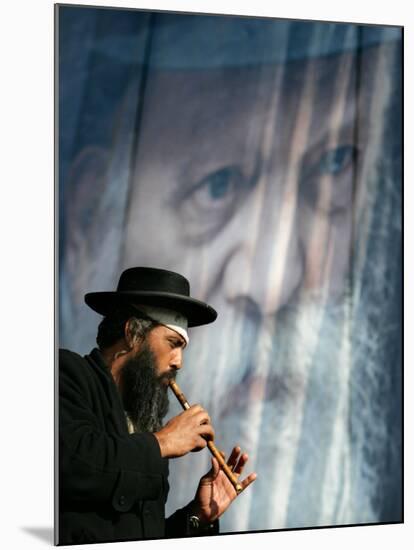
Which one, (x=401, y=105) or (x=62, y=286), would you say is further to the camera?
(x=401, y=105)

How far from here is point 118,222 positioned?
860cm

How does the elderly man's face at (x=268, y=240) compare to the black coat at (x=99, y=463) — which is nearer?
the black coat at (x=99, y=463)

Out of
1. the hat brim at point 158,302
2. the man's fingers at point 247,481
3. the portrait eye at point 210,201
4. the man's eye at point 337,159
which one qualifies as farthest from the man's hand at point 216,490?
the man's eye at point 337,159

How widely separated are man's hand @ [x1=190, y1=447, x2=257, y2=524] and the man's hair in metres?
0.71

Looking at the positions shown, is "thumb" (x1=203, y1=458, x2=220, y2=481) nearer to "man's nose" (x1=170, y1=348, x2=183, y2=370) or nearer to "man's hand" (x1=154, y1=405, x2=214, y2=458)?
"man's hand" (x1=154, y1=405, x2=214, y2=458)

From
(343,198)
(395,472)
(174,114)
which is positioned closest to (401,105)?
(343,198)

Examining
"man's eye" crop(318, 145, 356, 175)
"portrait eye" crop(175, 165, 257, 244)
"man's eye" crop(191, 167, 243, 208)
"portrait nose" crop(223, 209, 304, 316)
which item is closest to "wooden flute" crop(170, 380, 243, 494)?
"portrait nose" crop(223, 209, 304, 316)

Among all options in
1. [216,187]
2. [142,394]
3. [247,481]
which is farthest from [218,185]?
[247,481]

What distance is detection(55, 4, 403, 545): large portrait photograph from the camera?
27.9 ft

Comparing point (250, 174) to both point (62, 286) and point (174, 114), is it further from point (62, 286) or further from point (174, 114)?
point (62, 286)

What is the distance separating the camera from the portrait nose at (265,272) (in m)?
8.86

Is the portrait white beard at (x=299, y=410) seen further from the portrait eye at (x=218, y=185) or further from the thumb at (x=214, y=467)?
the portrait eye at (x=218, y=185)

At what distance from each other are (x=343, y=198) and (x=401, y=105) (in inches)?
22.7

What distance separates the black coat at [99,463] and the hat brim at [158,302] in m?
0.23
